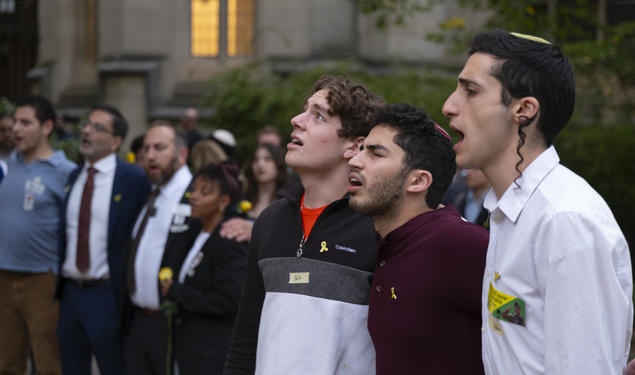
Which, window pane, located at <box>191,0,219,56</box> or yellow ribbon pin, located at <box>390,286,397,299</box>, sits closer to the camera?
yellow ribbon pin, located at <box>390,286,397,299</box>

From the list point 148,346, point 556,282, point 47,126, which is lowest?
point 148,346

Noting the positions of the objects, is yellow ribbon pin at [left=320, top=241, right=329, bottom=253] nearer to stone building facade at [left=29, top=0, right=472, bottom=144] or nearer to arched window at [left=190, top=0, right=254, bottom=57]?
stone building facade at [left=29, top=0, right=472, bottom=144]

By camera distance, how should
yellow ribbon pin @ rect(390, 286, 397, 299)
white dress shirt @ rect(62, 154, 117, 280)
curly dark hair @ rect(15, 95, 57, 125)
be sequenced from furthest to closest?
curly dark hair @ rect(15, 95, 57, 125)
white dress shirt @ rect(62, 154, 117, 280)
yellow ribbon pin @ rect(390, 286, 397, 299)

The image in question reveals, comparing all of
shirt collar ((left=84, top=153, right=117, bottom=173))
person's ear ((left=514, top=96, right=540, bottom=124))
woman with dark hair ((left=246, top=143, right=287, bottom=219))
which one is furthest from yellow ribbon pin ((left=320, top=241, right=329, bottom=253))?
woman with dark hair ((left=246, top=143, right=287, bottom=219))

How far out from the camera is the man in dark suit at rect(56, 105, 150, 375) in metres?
6.09

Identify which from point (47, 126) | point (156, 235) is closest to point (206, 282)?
point (156, 235)

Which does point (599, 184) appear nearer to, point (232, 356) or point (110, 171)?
point (110, 171)

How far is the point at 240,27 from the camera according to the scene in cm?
1800

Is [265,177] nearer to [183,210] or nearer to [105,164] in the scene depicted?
[105,164]

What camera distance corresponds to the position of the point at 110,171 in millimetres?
6465

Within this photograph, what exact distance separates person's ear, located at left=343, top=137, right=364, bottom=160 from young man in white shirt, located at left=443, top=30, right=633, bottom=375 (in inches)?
35.5

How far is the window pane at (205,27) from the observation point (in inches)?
706

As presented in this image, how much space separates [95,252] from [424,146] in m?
3.95

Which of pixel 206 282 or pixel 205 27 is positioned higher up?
pixel 205 27
